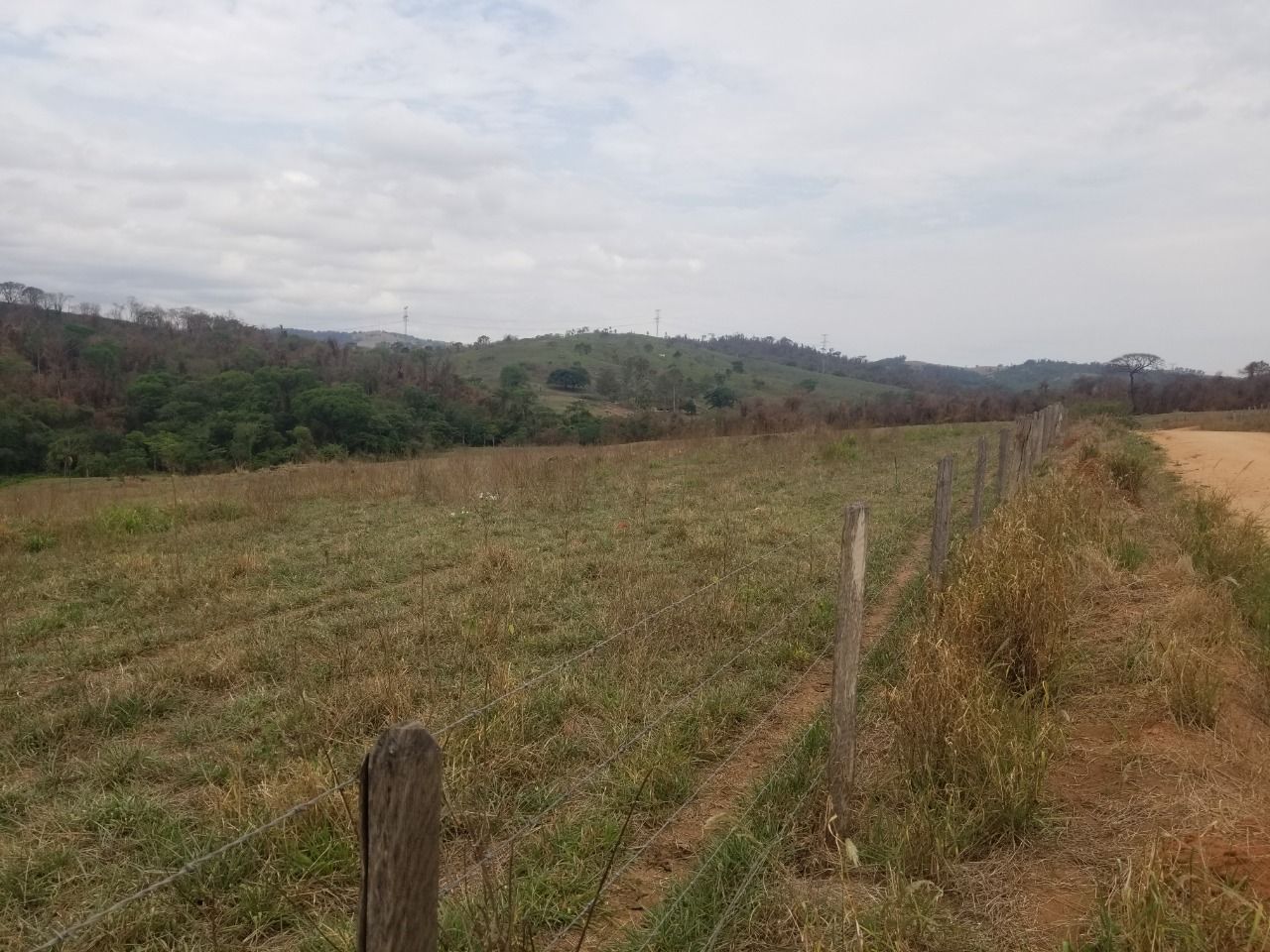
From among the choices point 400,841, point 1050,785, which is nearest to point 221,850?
point 400,841

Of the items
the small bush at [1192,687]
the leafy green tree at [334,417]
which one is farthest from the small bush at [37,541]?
the leafy green tree at [334,417]

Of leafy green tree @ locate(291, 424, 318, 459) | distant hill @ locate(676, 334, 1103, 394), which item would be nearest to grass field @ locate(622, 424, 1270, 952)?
leafy green tree @ locate(291, 424, 318, 459)

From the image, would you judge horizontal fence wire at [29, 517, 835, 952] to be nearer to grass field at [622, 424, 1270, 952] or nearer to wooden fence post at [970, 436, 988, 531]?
grass field at [622, 424, 1270, 952]

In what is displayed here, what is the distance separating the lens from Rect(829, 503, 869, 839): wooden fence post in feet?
11.2

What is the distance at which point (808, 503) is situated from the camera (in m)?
12.9

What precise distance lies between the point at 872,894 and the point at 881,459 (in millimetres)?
18872

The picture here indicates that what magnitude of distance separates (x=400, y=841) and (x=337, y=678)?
4499mm

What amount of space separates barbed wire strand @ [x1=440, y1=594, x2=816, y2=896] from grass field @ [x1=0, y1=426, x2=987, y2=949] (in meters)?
0.06

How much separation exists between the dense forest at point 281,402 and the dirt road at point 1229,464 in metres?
13.8

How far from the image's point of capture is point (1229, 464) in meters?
18.3

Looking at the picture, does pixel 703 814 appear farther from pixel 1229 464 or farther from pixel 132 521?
pixel 1229 464

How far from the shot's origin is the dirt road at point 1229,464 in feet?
44.3

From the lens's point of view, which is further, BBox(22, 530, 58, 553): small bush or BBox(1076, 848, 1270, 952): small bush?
BBox(22, 530, 58, 553): small bush

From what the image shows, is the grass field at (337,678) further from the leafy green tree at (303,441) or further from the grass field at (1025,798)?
the leafy green tree at (303,441)
